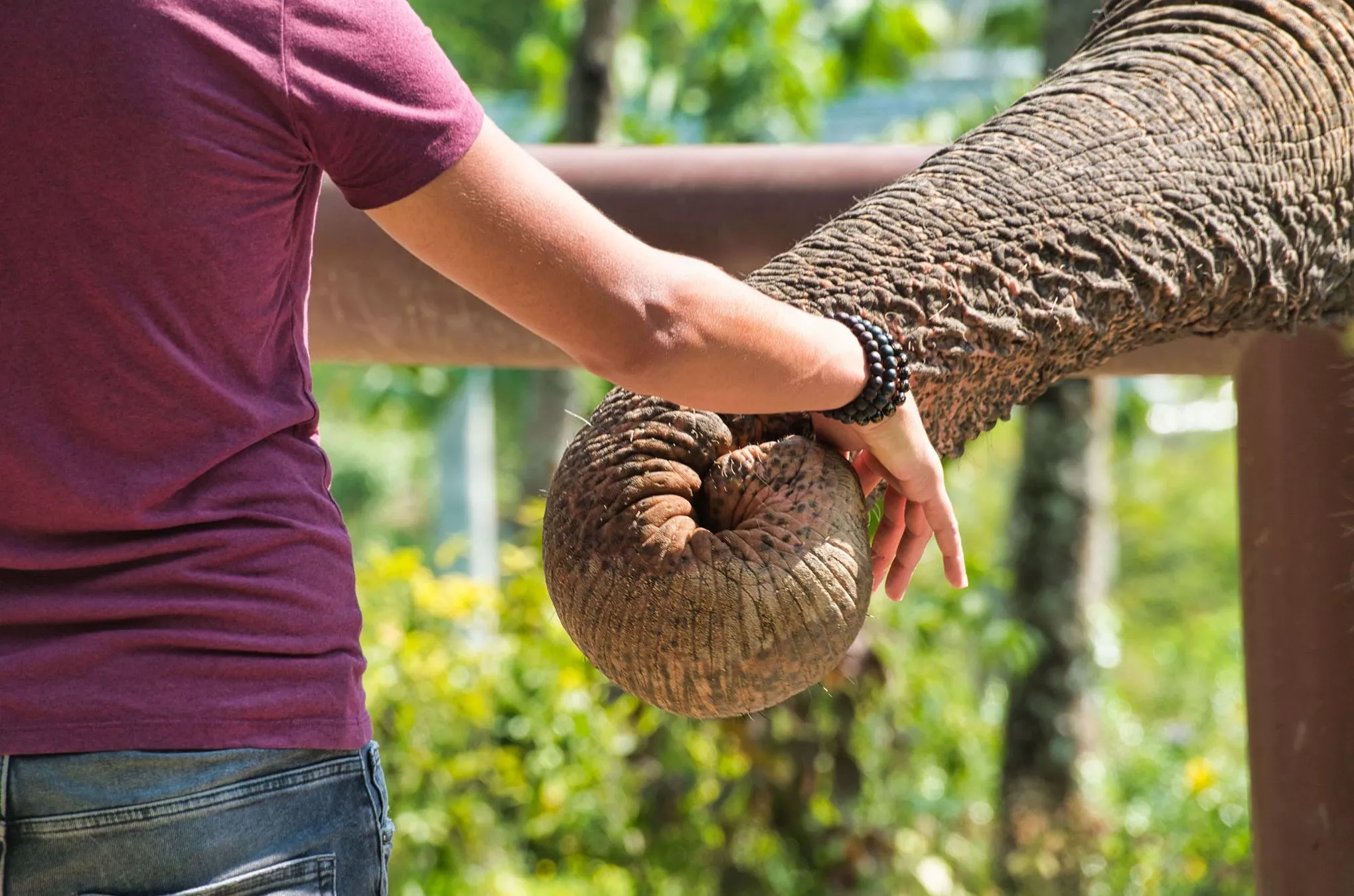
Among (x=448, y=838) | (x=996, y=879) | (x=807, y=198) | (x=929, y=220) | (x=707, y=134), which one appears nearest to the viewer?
(x=929, y=220)

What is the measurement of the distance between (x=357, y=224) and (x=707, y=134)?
3.34 meters

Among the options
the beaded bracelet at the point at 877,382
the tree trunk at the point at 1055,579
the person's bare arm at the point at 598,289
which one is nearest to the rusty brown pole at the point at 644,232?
the beaded bracelet at the point at 877,382

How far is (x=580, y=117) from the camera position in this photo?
458cm

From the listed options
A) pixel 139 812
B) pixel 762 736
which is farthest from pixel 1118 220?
pixel 762 736

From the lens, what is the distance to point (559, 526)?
124 centimetres

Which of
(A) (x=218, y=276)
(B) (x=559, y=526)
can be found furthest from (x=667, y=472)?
(A) (x=218, y=276)

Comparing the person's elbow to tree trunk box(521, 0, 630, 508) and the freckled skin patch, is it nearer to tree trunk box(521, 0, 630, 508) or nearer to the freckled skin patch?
the freckled skin patch

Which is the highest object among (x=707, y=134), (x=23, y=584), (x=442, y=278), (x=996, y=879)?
(x=23, y=584)

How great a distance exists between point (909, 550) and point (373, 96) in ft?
2.23

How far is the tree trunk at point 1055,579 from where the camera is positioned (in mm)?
4203

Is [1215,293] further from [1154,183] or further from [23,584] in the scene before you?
[23,584]

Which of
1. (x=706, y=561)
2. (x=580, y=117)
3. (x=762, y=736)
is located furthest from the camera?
(x=580, y=117)

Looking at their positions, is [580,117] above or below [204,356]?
below

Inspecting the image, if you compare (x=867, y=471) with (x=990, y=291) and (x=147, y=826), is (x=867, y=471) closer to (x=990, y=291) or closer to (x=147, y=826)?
(x=990, y=291)
